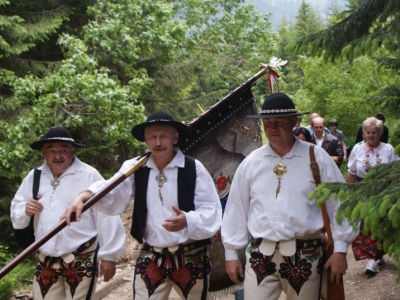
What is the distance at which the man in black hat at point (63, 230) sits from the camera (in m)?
5.32

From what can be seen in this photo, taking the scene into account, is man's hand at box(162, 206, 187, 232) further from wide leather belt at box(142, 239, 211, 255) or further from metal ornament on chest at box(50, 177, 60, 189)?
metal ornament on chest at box(50, 177, 60, 189)

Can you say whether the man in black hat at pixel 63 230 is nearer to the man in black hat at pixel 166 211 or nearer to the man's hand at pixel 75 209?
the man in black hat at pixel 166 211

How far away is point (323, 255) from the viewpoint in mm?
4613

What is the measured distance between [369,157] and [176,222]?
4.32 m

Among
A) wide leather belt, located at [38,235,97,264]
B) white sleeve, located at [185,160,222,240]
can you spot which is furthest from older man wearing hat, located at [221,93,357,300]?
wide leather belt, located at [38,235,97,264]

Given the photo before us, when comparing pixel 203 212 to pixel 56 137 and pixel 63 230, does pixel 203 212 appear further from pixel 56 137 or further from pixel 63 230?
pixel 56 137

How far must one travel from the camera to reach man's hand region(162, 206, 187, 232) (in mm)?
4641

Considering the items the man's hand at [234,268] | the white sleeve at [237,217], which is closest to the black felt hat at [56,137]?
the white sleeve at [237,217]

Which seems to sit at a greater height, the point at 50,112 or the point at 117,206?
the point at 50,112

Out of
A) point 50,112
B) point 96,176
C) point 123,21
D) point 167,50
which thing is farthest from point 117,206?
point 167,50

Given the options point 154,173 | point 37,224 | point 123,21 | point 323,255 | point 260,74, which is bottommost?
point 323,255

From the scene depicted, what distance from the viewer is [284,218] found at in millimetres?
4469

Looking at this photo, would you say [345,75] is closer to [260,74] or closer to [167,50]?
[167,50]

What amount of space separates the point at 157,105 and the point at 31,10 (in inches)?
232
